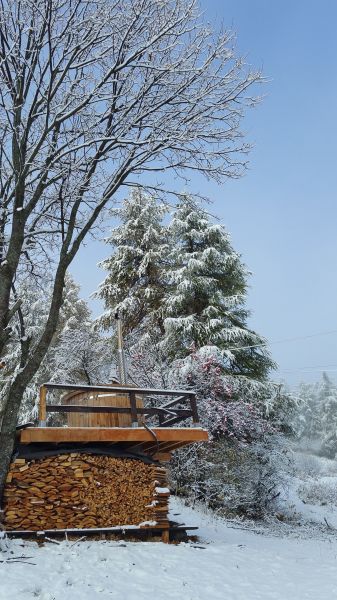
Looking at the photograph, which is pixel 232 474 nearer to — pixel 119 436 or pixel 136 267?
pixel 119 436

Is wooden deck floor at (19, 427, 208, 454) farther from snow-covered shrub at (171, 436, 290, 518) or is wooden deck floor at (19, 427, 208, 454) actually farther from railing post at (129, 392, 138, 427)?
snow-covered shrub at (171, 436, 290, 518)

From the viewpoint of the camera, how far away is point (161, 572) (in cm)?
745

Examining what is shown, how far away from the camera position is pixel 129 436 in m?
9.43

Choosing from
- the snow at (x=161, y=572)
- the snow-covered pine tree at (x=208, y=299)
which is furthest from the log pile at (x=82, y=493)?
the snow-covered pine tree at (x=208, y=299)

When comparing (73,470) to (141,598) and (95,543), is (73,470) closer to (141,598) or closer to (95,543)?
(95,543)

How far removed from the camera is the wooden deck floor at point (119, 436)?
8891 mm

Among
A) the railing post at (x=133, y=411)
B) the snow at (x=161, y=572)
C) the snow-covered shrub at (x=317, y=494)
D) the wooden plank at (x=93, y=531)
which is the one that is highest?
the railing post at (x=133, y=411)

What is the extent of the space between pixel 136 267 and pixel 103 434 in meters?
13.6

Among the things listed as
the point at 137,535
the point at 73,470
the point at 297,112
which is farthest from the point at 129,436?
the point at 297,112

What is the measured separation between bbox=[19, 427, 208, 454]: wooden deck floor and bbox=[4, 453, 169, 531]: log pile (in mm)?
403

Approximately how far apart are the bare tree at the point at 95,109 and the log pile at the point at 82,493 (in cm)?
67

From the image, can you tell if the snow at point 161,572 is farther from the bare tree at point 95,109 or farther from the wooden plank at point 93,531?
the bare tree at point 95,109

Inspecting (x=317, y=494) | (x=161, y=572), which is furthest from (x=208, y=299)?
(x=317, y=494)

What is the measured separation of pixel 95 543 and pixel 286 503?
1405cm
